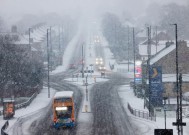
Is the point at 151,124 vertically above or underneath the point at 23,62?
underneath

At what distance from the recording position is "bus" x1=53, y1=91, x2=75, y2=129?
41344mm

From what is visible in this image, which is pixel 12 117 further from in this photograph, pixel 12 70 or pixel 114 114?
pixel 12 70

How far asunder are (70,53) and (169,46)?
198ft

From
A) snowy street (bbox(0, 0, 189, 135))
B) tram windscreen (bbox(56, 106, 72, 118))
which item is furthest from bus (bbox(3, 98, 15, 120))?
tram windscreen (bbox(56, 106, 72, 118))

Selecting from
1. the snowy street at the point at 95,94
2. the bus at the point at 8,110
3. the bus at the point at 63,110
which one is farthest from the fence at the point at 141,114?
the bus at the point at 8,110

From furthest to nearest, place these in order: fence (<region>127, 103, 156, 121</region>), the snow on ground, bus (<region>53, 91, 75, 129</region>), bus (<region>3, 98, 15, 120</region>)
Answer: bus (<region>3, 98, 15, 120</region>) < fence (<region>127, 103, 156, 121</region>) < the snow on ground < bus (<region>53, 91, 75, 129</region>)

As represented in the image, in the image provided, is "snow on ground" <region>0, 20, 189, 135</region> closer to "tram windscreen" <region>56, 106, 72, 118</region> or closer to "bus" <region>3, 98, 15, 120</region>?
"bus" <region>3, 98, 15, 120</region>

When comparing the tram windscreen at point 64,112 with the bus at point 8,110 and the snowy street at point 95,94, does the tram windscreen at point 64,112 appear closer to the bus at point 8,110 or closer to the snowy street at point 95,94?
the snowy street at point 95,94

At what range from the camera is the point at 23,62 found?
6681cm

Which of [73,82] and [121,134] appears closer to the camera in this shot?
[121,134]

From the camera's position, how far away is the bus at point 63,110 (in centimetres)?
4134

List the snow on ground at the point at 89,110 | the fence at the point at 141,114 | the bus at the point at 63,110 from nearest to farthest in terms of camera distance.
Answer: the bus at the point at 63,110
the snow on ground at the point at 89,110
the fence at the point at 141,114

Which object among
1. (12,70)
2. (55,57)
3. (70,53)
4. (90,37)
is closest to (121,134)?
(12,70)

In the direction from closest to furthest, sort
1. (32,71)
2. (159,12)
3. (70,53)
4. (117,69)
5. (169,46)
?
(32,71)
(169,46)
(117,69)
(70,53)
(159,12)
